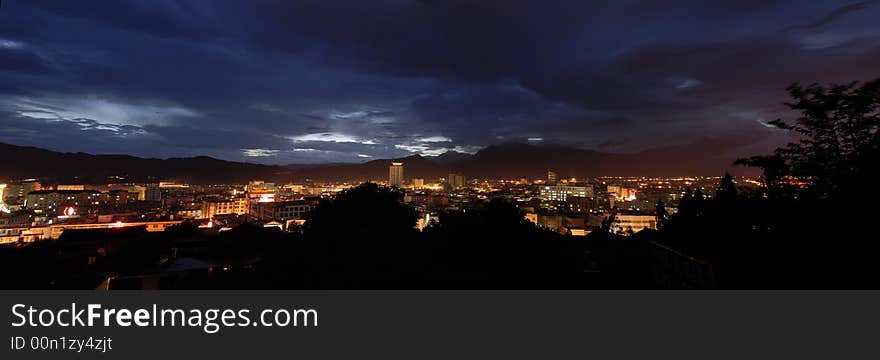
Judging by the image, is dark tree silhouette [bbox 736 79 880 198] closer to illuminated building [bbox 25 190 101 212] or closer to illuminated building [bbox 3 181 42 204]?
illuminated building [bbox 25 190 101 212]

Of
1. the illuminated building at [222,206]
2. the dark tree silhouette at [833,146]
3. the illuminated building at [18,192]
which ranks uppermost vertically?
the dark tree silhouette at [833,146]

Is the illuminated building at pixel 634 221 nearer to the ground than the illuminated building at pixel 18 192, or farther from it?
nearer to the ground

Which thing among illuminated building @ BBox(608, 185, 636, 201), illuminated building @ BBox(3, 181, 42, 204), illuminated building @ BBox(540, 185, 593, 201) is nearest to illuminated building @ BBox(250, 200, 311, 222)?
illuminated building @ BBox(3, 181, 42, 204)

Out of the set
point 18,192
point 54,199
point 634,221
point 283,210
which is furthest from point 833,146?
point 18,192

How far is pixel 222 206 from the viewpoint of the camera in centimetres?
6538

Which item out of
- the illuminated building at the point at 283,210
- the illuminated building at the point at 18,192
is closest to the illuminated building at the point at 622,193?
the illuminated building at the point at 283,210

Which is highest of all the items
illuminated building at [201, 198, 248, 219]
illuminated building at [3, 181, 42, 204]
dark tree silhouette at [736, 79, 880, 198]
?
dark tree silhouette at [736, 79, 880, 198]

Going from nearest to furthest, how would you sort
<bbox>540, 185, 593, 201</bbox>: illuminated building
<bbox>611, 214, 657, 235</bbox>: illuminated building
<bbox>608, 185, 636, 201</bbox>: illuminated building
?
<bbox>611, 214, 657, 235</bbox>: illuminated building < <bbox>608, 185, 636, 201</bbox>: illuminated building < <bbox>540, 185, 593, 201</bbox>: illuminated building

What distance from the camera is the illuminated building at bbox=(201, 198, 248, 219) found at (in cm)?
6331

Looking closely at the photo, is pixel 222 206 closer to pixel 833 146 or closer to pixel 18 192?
pixel 18 192

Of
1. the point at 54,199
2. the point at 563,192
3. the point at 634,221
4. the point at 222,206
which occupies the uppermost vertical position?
the point at 563,192

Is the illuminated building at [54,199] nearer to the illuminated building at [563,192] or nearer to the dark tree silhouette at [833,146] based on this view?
the dark tree silhouette at [833,146]

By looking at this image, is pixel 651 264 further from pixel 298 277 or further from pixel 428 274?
pixel 298 277

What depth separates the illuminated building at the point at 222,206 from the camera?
208 ft
